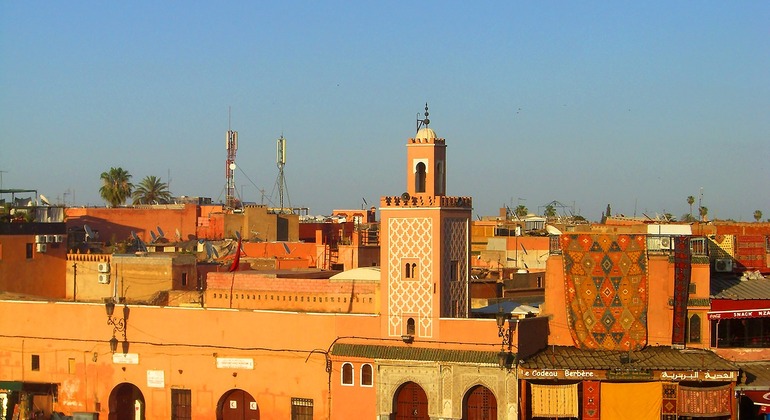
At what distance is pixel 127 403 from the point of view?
1256 inches

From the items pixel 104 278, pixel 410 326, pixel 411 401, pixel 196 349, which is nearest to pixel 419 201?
pixel 410 326

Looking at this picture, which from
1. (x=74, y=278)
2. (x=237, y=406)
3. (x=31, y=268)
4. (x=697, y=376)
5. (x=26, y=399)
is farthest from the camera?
(x=74, y=278)

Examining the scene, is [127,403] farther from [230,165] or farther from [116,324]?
[230,165]

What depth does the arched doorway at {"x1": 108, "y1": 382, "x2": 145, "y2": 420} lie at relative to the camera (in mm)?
31531

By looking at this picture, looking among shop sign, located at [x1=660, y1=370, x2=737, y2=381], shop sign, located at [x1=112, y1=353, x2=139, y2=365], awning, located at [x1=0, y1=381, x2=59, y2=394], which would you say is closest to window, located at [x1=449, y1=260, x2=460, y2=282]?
shop sign, located at [x1=660, y1=370, x2=737, y2=381]

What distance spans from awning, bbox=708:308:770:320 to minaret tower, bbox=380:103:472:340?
561 cm

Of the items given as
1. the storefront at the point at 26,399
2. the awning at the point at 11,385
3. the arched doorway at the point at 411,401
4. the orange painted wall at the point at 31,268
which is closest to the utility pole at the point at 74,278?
the orange painted wall at the point at 31,268

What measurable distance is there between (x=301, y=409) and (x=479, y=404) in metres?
4.39

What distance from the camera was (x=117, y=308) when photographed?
31.1m

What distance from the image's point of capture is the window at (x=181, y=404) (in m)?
30.6

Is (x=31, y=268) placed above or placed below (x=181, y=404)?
above

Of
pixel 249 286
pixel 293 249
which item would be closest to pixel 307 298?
pixel 249 286

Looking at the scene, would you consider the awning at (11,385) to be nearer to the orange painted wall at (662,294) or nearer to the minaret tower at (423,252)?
the minaret tower at (423,252)

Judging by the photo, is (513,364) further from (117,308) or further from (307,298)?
(117,308)
